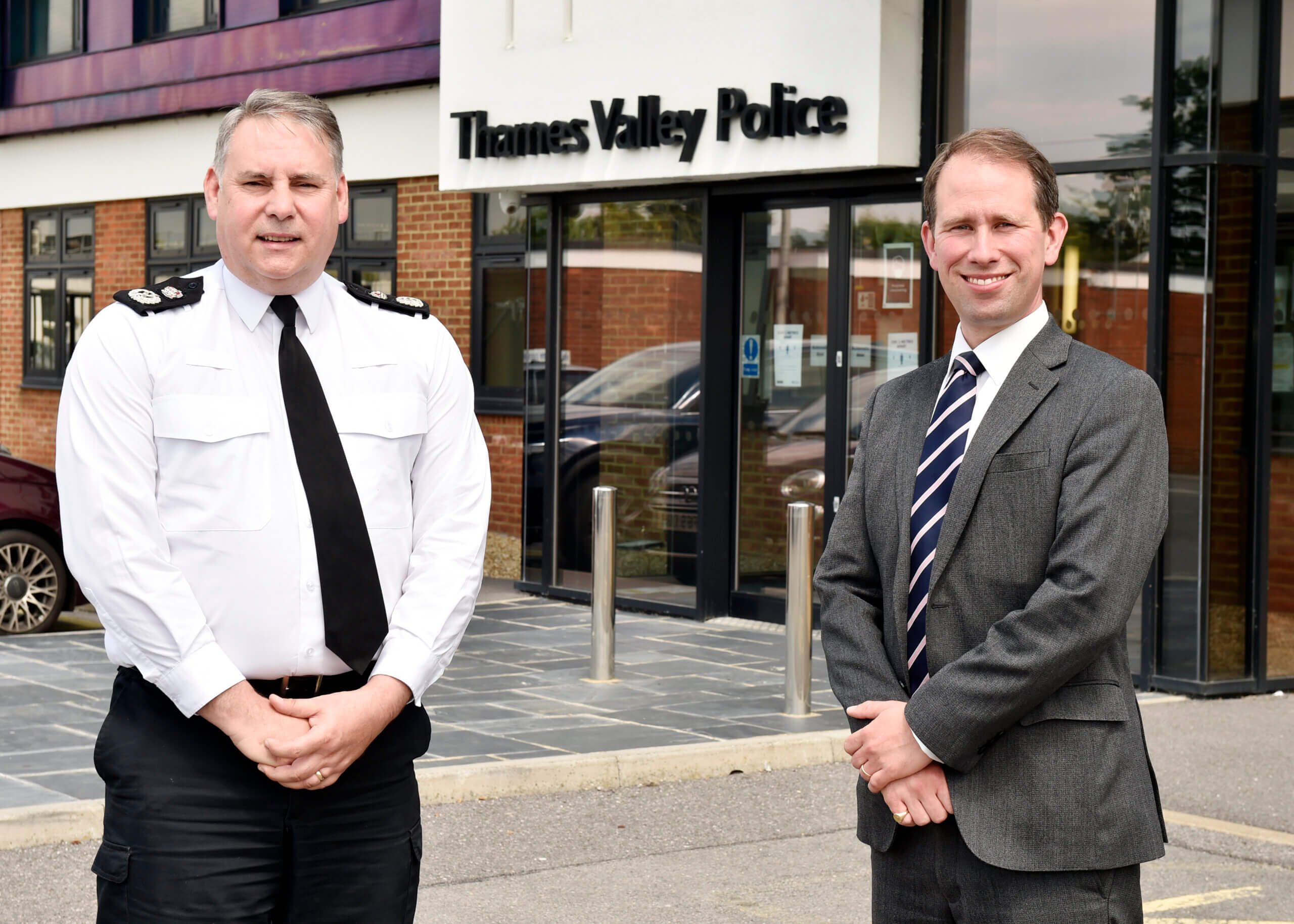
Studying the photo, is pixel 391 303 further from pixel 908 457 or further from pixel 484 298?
pixel 484 298

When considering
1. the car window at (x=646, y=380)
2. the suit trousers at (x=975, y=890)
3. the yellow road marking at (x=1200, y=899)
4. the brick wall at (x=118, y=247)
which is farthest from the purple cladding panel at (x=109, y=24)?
the suit trousers at (x=975, y=890)

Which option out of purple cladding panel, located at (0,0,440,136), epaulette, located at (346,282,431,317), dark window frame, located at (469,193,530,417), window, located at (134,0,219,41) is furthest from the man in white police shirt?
window, located at (134,0,219,41)

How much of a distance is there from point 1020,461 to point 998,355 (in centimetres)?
22

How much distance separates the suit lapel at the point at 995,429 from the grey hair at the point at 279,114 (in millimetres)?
1212

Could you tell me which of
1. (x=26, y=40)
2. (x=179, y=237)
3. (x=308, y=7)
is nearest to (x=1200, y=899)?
(x=308, y=7)

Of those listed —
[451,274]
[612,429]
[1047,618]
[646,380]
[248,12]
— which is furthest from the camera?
[248,12]

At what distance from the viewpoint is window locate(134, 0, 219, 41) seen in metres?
17.1

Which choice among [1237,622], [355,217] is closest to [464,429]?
[1237,622]

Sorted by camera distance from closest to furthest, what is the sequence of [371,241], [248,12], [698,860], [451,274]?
[698,860]
[451,274]
[371,241]
[248,12]

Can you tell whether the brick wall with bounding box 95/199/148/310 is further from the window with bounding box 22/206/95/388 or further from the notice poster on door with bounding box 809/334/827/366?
the notice poster on door with bounding box 809/334/827/366

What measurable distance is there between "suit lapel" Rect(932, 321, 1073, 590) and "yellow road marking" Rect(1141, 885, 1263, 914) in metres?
3.31

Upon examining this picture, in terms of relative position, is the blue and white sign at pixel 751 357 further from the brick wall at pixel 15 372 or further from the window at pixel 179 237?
the brick wall at pixel 15 372

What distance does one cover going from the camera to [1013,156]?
2.83 m

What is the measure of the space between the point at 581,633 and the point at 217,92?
8078 mm
